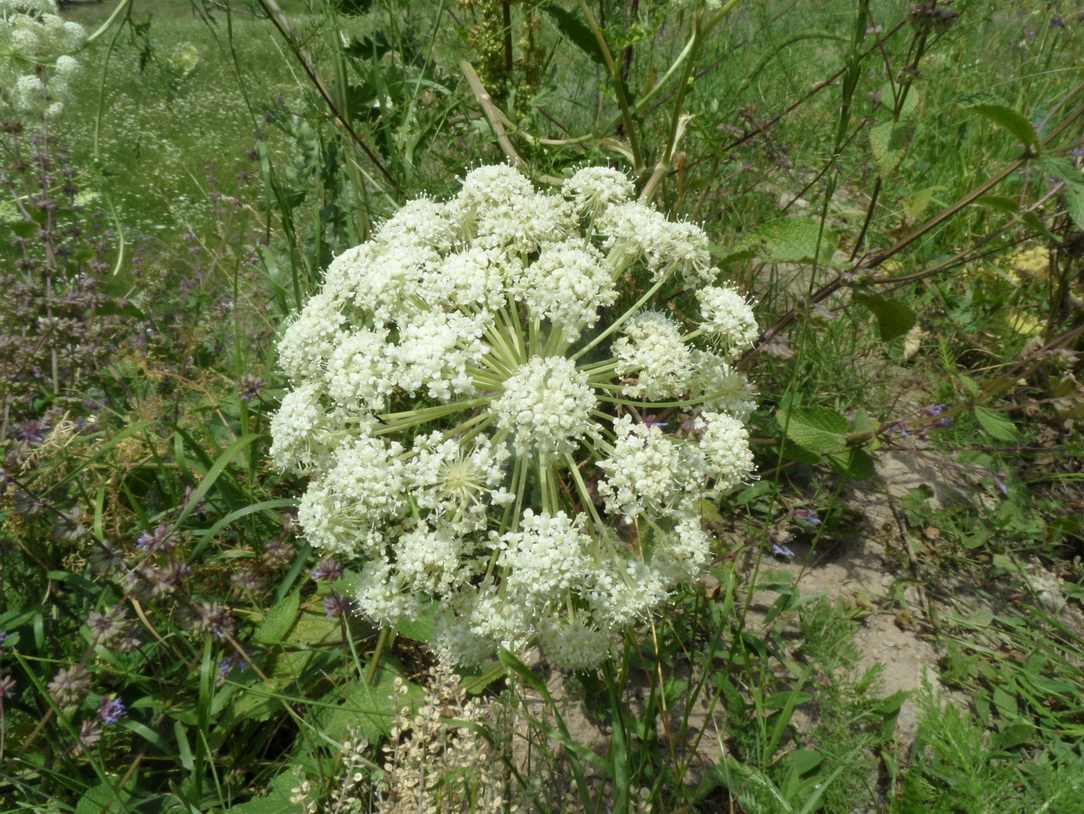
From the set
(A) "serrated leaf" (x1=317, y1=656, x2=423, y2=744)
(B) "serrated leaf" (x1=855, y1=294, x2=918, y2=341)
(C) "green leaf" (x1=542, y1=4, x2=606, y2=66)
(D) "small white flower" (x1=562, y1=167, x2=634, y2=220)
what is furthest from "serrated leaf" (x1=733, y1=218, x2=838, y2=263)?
(A) "serrated leaf" (x1=317, y1=656, x2=423, y2=744)

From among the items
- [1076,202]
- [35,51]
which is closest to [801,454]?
[1076,202]

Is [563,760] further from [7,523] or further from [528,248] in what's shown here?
[7,523]

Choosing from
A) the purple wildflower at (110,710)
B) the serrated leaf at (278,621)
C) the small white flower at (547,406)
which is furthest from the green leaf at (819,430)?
the purple wildflower at (110,710)

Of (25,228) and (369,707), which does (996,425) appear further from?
(25,228)

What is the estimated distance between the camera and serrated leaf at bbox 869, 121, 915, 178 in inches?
89.4

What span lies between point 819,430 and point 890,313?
55 centimetres

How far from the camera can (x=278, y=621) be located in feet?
8.07

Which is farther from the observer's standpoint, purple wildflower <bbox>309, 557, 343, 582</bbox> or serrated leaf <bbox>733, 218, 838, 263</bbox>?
serrated leaf <bbox>733, 218, 838, 263</bbox>

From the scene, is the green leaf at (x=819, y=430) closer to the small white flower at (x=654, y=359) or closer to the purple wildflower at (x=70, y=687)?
the small white flower at (x=654, y=359)

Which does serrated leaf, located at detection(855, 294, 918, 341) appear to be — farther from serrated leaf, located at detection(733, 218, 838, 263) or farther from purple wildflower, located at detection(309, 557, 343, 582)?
purple wildflower, located at detection(309, 557, 343, 582)

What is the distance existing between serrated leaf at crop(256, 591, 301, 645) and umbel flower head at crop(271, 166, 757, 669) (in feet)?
1.60

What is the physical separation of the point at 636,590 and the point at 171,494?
2309 mm

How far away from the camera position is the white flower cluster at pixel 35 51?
256cm

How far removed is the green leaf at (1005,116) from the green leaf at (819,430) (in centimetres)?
115
